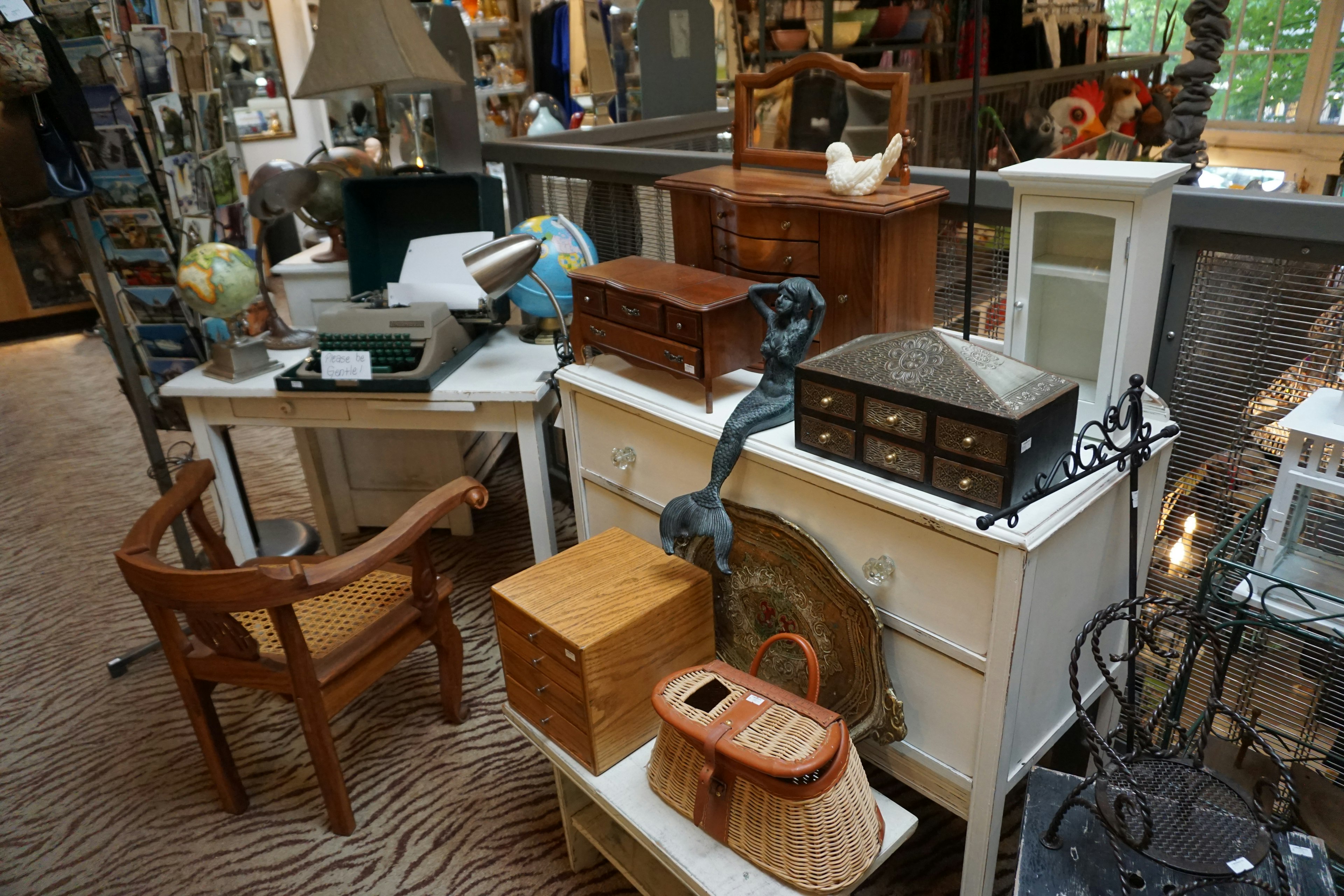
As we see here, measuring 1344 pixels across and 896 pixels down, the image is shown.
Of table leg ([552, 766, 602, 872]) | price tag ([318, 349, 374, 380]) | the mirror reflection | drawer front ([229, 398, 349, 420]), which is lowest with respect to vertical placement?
table leg ([552, 766, 602, 872])

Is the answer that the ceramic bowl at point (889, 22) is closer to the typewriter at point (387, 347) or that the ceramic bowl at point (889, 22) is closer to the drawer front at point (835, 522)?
the typewriter at point (387, 347)

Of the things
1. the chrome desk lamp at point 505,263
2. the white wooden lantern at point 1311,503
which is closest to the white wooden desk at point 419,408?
the chrome desk lamp at point 505,263

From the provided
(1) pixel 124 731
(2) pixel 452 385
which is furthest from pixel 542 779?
(1) pixel 124 731

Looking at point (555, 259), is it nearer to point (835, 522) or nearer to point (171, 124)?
point (835, 522)

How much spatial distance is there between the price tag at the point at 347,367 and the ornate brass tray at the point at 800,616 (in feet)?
3.13

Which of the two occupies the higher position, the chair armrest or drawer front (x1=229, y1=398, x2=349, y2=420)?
drawer front (x1=229, y1=398, x2=349, y2=420)

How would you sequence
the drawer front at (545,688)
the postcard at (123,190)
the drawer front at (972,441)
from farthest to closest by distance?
the postcard at (123,190) → the drawer front at (545,688) → the drawer front at (972,441)

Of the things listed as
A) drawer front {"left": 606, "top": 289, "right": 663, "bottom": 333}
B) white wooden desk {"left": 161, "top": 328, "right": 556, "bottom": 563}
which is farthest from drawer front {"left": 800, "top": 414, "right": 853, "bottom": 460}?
white wooden desk {"left": 161, "top": 328, "right": 556, "bottom": 563}

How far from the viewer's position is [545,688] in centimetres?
156

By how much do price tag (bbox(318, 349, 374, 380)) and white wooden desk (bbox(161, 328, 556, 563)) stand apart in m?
0.05

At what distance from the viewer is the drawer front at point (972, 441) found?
3.81 ft

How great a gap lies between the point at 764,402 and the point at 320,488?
6.23 ft

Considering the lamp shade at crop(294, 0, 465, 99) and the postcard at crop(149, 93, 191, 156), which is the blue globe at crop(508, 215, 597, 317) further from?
the postcard at crop(149, 93, 191, 156)

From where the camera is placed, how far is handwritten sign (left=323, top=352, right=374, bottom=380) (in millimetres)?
2113
